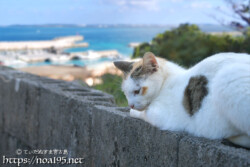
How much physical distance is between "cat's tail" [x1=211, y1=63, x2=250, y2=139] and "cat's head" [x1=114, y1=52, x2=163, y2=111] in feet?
1.92

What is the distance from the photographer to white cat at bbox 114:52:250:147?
1.85 meters

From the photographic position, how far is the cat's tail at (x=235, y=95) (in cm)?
179

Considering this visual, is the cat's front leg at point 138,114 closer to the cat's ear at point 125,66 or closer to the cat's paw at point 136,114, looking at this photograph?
the cat's paw at point 136,114

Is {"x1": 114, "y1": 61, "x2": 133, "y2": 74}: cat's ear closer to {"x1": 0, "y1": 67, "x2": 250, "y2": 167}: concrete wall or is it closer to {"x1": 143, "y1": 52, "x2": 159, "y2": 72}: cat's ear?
{"x1": 143, "y1": 52, "x2": 159, "y2": 72}: cat's ear

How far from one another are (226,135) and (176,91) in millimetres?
513

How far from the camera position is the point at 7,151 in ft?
16.9

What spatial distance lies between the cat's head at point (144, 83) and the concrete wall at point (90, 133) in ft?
0.59

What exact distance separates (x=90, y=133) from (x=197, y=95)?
137 centimetres

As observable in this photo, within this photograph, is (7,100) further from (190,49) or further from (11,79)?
(190,49)

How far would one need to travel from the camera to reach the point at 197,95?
2.14m

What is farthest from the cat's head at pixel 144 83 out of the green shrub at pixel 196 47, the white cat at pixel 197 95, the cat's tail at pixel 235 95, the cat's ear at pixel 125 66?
the green shrub at pixel 196 47

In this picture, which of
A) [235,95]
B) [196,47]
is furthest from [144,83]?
[196,47]

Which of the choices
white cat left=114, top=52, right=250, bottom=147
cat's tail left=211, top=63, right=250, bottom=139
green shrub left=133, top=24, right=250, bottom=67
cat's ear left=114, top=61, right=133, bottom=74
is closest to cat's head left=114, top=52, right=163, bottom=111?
white cat left=114, top=52, right=250, bottom=147

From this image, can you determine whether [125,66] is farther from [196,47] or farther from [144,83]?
[196,47]
